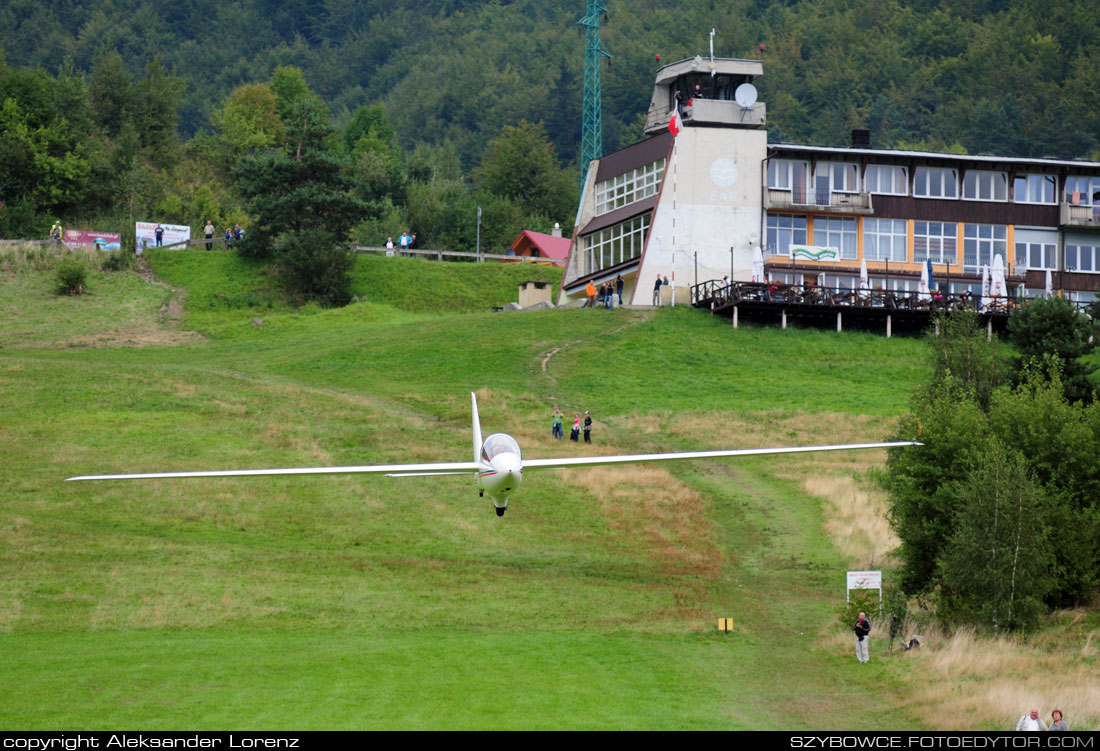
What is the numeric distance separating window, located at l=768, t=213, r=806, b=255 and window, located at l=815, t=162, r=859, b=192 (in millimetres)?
2760

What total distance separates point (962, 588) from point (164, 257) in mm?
73558

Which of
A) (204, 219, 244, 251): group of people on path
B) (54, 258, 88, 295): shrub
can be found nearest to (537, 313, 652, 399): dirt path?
(204, 219, 244, 251): group of people on path

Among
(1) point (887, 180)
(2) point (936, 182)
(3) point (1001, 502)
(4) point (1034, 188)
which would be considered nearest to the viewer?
(3) point (1001, 502)

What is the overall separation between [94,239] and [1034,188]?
65524mm

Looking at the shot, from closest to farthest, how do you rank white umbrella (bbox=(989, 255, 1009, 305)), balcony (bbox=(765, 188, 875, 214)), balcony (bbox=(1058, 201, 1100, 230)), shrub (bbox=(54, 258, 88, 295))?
white umbrella (bbox=(989, 255, 1009, 305)) → balcony (bbox=(765, 188, 875, 214)) → balcony (bbox=(1058, 201, 1100, 230)) → shrub (bbox=(54, 258, 88, 295))

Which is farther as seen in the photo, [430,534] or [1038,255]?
[1038,255]

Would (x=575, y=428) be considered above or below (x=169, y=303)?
below

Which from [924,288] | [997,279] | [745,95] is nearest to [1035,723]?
[997,279]

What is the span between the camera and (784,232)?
8425cm

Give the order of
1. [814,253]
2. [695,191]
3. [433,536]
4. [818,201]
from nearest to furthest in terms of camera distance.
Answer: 1. [433,536]
2. [695,191]
3. [814,253]
4. [818,201]

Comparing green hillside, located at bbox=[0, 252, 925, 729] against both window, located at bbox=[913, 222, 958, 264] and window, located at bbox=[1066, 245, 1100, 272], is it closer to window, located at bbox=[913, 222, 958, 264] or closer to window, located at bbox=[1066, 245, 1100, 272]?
window, located at bbox=[913, 222, 958, 264]

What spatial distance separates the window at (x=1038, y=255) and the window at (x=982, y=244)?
1131 mm

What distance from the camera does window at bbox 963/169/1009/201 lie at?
86625 millimetres

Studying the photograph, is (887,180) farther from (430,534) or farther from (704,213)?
(430,534)
